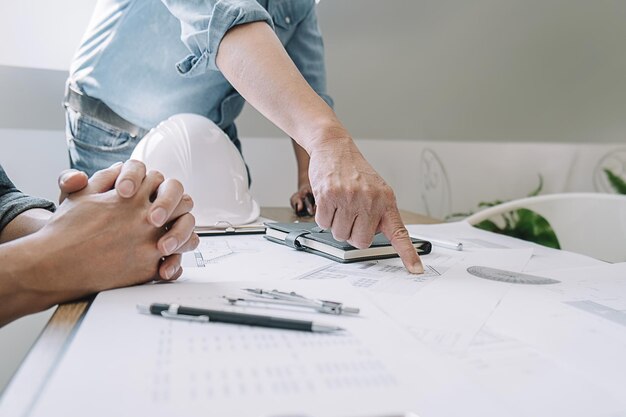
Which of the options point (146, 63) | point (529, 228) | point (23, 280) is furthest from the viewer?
point (529, 228)

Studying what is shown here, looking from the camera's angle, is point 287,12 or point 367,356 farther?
point 287,12

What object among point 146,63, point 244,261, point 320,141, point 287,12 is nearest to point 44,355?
point 244,261

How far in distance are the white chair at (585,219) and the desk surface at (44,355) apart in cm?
103

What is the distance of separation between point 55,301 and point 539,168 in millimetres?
2225

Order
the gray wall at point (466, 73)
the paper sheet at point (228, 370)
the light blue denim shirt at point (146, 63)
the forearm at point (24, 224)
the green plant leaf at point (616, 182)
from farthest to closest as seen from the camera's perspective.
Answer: the green plant leaf at point (616, 182) < the gray wall at point (466, 73) < the light blue denim shirt at point (146, 63) < the forearm at point (24, 224) < the paper sheet at point (228, 370)

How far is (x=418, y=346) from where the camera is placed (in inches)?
16.1

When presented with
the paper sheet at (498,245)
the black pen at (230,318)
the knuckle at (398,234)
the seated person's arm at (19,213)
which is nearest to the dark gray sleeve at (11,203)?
the seated person's arm at (19,213)

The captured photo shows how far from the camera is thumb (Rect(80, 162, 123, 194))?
1.95 feet

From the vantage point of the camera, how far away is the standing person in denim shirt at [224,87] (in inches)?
29.5

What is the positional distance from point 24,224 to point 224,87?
747 millimetres

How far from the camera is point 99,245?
54 centimetres

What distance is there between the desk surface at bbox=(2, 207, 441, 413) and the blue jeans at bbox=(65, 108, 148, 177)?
86 centimetres

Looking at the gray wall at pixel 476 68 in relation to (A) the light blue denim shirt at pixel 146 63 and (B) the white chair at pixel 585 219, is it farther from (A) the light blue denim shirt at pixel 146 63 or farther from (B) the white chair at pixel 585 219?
(B) the white chair at pixel 585 219

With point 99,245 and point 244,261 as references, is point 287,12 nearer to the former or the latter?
point 244,261
